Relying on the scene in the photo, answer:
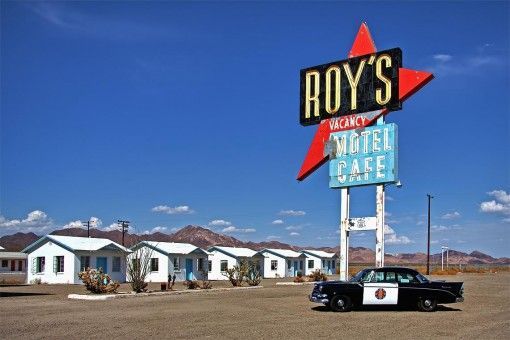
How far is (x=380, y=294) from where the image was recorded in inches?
825

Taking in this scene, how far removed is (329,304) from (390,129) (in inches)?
304

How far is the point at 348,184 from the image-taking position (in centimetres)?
2648

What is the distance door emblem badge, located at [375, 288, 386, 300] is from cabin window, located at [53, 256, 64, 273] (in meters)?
31.3

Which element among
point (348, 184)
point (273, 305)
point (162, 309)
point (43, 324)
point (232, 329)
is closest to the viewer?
point (232, 329)

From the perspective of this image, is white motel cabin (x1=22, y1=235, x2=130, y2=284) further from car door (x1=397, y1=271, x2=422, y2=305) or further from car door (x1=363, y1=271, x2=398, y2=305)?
car door (x1=397, y1=271, x2=422, y2=305)

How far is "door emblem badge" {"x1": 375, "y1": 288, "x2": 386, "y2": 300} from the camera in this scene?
20922 mm

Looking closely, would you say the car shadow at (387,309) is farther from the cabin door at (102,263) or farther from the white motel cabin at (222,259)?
the white motel cabin at (222,259)

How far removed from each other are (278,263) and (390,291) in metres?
49.1

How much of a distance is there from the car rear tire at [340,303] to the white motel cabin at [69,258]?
28.7m

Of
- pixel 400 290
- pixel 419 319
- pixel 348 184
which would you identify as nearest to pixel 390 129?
pixel 348 184

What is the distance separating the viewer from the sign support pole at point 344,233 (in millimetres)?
26453

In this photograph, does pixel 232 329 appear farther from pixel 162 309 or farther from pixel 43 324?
pixel 162 309

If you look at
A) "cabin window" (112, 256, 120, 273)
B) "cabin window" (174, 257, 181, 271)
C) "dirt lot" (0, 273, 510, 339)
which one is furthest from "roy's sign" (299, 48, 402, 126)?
"cabin window" (174, 257, 181, 271)

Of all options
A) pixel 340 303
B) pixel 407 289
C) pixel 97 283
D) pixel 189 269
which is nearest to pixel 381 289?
pixel 407 289
